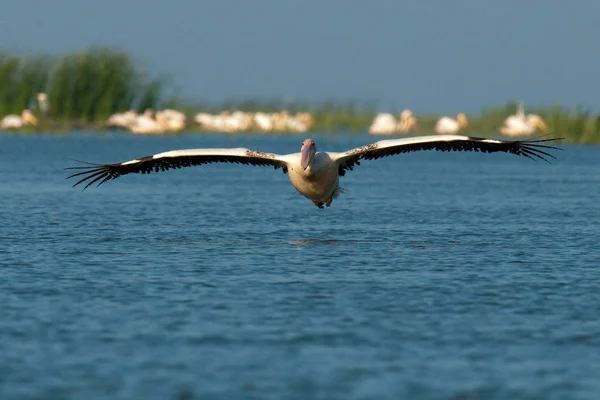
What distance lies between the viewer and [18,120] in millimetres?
61281

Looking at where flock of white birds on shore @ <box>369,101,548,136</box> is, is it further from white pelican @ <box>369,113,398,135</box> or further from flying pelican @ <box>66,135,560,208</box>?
flying pelican @ <box>66,135,560,208</box>

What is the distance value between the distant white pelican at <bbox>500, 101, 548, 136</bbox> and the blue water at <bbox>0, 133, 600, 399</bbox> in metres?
35.4

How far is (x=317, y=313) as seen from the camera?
459 inches

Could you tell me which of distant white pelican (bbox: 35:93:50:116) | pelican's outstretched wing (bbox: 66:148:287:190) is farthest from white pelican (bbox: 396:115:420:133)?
pelican's outstretched wing (bbox: 66:148:287:190)

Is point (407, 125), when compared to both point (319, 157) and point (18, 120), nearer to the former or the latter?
point (18, 120)

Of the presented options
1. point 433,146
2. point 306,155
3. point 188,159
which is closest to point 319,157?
point 306,155

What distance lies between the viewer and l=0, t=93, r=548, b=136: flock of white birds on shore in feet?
202

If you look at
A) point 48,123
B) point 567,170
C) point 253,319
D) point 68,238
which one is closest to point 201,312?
point 253,319

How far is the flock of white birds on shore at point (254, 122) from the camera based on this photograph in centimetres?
6172

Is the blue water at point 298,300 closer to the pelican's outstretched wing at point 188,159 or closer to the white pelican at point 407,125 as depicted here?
the pelican's outstretched wing at point 188,159

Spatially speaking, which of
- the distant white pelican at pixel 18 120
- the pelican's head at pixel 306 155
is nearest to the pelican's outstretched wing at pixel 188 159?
the pelican's head at pixel 306 155

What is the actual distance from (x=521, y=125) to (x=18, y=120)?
73.4 feet

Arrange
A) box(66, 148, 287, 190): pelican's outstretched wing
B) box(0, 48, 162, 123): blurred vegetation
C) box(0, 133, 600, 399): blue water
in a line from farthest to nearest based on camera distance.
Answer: box(0, 48, 162, 123): blurred vegetation
box(66, 148, 287, 190): pelican's outstretched wing
box(0, 133, 600, 399): blue water

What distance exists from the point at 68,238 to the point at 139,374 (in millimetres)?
9411
